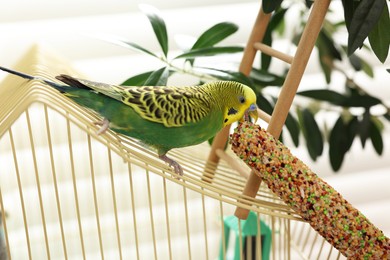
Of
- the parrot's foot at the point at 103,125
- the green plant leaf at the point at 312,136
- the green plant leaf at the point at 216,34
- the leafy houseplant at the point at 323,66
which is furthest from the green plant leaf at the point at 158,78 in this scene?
the green plant leaf at the point at 312,136

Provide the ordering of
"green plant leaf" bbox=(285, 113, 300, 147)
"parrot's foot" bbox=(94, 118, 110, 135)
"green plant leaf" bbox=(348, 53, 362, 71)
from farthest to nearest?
"green plant leaf" bbox=(348, 53, 362, 71) < "green plant leaf" bbox=(285, 113, 300, 147) < "parrot's foot" bbox=(94, 118, 110, 135)

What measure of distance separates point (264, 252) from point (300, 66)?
22.4 inches

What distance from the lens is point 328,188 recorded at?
0.93 metres

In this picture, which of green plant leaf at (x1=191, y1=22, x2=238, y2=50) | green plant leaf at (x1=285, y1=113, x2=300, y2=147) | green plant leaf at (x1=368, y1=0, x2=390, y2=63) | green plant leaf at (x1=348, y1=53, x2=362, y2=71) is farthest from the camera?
green plant leaf at (x1=348, y1=53, x2=362, y2=71)

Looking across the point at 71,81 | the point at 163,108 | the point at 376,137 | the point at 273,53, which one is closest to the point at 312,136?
the point at 376,137

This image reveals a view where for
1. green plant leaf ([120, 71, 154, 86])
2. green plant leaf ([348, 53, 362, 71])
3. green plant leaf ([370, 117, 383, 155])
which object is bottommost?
green plant leaf ([120, 71, 154, 86])

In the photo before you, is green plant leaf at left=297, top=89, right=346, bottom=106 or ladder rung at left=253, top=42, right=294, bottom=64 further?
green plant leaf at left=297, top=89, right=346, bottom=106

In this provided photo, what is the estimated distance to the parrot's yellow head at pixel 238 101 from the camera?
0.98m

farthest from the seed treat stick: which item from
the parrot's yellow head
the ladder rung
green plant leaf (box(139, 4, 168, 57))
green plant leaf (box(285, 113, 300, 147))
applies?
green plant leaf (box(285, 113, 300, 147))

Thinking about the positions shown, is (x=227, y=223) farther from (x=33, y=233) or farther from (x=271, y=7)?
(x=33, y=233)

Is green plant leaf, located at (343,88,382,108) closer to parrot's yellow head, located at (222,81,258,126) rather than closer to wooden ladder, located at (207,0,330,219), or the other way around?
wooden ladder, located at (207,0,330,219)

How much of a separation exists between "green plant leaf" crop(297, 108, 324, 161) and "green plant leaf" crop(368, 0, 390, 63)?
52cm

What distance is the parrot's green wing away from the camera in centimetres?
91

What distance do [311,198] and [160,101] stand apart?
31 cm
